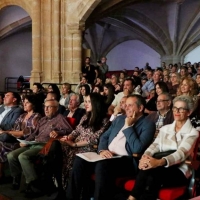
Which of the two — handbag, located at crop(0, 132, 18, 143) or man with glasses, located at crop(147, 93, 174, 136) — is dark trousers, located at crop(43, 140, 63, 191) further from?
man with glasses, located at crop(147, 93, 174, 136)

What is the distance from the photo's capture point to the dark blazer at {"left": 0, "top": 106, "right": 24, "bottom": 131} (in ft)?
16.0

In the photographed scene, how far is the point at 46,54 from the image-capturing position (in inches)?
404

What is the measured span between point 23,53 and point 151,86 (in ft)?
33.6

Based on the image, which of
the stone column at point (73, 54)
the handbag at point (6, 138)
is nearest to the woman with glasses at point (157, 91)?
the handbag at point (6, 138)

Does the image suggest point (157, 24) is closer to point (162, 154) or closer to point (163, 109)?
point (163, 109)

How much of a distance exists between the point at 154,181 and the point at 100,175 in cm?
50

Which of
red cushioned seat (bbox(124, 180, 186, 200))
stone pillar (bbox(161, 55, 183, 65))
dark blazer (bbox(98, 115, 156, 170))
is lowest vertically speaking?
red cushioned seat (bbox(124, 180, 186, 200))

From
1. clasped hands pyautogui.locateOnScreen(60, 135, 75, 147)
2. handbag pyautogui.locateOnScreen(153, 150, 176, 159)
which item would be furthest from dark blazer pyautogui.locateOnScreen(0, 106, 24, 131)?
handbag pyautogui.locateOnScreen(153, 150, 176, 159)

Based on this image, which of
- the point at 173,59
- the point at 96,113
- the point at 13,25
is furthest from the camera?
the point at 173,59

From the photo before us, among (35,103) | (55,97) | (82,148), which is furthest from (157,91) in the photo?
(82,148)

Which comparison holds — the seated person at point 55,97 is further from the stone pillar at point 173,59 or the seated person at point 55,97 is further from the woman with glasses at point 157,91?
the stone pillar at point 173,59

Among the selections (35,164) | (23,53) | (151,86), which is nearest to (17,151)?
(35,164)

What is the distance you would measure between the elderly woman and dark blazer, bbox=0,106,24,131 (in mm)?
2227

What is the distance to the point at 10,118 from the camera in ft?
16.1
